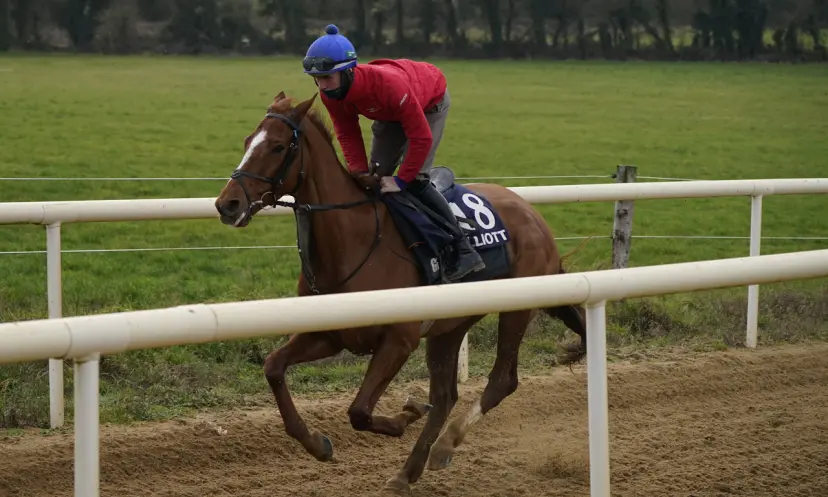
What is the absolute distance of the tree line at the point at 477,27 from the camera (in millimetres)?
38250

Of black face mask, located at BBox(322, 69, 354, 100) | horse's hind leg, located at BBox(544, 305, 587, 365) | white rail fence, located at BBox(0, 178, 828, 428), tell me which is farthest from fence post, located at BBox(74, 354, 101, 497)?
horse's hind leg, located at BBox(544, 305, 587, 365)

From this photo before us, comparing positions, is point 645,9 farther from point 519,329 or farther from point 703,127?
point 519,329

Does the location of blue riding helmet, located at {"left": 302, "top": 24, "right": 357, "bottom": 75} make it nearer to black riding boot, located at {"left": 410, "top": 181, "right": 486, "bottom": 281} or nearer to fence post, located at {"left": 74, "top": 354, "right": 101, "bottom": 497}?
black riding boot, located at {"left": 410, "top": 181, "right": 486, "bottom": 281}

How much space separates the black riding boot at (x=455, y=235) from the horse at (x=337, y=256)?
11 cm

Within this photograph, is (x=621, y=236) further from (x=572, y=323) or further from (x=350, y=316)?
(x=350, y=316)

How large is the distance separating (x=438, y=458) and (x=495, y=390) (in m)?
0.48

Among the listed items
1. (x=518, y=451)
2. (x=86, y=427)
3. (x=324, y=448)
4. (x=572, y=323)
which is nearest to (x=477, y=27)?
(x=572, y=323)

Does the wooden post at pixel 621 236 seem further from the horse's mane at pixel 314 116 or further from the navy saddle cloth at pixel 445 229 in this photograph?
the horse's mane at pixel 314 116

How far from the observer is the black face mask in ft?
14.8

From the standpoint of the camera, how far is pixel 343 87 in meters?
4.54

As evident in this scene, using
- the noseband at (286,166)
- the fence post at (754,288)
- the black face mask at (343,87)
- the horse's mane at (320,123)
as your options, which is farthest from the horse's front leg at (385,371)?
the fence post at (754,288)

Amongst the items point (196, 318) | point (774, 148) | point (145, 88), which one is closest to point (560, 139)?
point (774, 148)

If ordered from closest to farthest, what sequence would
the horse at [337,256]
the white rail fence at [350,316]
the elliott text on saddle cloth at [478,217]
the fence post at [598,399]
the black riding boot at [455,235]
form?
the white rail fence at [350,316] → the fence post at [598,399] → the horse at [337,256] → the black riding boot at [455,235] → the elliott text on saddle cloth at [478,217]

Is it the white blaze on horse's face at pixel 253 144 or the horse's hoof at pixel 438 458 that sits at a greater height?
the white blaze on horse's face at pixel 253 144
